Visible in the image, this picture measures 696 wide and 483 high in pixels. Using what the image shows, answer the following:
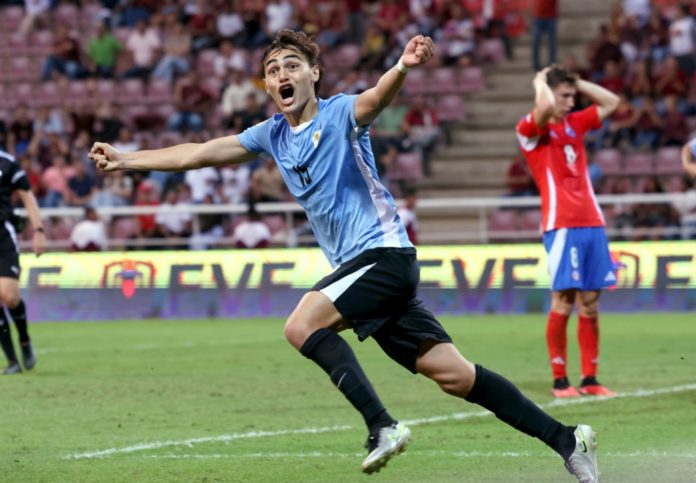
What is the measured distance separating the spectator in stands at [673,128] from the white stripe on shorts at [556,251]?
1281 cm

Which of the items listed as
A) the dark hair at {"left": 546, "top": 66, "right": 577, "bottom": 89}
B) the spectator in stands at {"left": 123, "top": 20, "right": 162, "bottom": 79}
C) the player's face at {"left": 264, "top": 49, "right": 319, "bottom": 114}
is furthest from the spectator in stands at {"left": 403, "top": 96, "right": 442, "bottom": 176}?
the player's face at {"left": 264, "top": 49, "right": 319, "bottom": 114}

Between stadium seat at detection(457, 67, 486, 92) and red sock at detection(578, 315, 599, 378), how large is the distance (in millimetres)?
15857

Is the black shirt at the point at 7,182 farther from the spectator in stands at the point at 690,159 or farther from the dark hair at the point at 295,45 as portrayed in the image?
the dark hair at the point at 295,45

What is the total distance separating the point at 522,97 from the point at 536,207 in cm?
553

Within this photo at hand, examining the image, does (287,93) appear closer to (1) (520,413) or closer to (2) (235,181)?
(1) (520,413)

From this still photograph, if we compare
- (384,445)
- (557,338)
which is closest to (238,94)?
(557,338)

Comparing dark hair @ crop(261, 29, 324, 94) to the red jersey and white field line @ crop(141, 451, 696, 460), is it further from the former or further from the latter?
the red jersey

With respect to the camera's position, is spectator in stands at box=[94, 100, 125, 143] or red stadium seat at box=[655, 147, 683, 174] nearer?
red stadium seat at box=[655, 147, 683, 174]

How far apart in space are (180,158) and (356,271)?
1.23 m

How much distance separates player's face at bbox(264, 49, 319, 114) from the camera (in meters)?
6.83

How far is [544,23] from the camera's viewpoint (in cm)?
2511

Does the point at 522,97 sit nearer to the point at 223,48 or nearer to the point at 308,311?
the point at 223,48

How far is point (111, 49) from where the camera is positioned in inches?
1144

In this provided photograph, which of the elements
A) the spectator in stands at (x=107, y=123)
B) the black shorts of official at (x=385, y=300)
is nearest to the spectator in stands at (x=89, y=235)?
the spectator in stands at (x=107, y=123)
